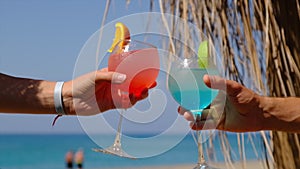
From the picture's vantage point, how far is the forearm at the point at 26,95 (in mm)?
1707

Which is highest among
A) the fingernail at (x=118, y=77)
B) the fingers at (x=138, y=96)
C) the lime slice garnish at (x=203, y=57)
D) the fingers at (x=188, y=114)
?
the lime slice garnish at (x=203, y=57)

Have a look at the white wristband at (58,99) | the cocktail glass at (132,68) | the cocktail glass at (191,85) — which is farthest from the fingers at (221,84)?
the white wristband at (58,99)

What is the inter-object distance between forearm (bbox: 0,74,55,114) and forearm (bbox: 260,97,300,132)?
66 centimetres

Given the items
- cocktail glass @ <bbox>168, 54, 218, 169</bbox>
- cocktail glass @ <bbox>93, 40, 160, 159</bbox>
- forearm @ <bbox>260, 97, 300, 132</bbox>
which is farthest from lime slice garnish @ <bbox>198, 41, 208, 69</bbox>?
forearm @ <bbox>260, 97, 300, 132</bbox>

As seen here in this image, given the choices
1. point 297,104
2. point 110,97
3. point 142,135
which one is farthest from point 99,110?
point 297,104

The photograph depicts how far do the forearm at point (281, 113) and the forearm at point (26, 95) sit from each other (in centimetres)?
66

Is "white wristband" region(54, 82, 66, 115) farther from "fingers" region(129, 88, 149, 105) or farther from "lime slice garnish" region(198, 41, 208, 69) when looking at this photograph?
"lime slice garnish" region(198, 41, 208, 69)

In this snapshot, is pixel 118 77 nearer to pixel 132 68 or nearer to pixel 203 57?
pixel 132 68

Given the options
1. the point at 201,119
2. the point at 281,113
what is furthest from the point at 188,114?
the point at 281,113

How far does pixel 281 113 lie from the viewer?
189 cm

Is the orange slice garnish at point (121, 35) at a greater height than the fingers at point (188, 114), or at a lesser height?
greater

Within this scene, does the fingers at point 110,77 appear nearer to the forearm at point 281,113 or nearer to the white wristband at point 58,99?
the white wristband at point 58,99

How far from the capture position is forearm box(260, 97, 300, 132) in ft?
6.10

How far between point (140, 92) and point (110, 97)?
0.13 meters
